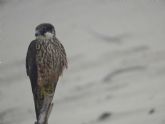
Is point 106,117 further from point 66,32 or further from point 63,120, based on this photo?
point 66,32

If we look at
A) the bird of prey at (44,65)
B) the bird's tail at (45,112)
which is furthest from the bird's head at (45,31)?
the bird's tail at (45,112)

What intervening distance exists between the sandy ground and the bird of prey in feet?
0.08

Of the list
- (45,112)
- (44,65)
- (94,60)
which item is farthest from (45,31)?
(45,112)

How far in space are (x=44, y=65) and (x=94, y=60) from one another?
222 mm

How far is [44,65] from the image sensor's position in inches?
74.6

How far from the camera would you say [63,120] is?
1.88m

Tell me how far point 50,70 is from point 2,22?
0.30 m

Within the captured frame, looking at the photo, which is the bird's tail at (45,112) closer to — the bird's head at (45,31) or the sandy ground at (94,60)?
the sandy ground at (94,60)

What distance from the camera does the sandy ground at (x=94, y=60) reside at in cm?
187

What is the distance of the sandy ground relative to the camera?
1874 millimetres

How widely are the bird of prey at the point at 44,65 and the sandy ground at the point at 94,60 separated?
1.0 inches

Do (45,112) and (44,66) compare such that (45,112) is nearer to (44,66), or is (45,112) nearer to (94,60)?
(44,66)

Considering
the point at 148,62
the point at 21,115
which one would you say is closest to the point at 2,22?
the point at 21,115

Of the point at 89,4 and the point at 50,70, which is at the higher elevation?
the point at 89,4
